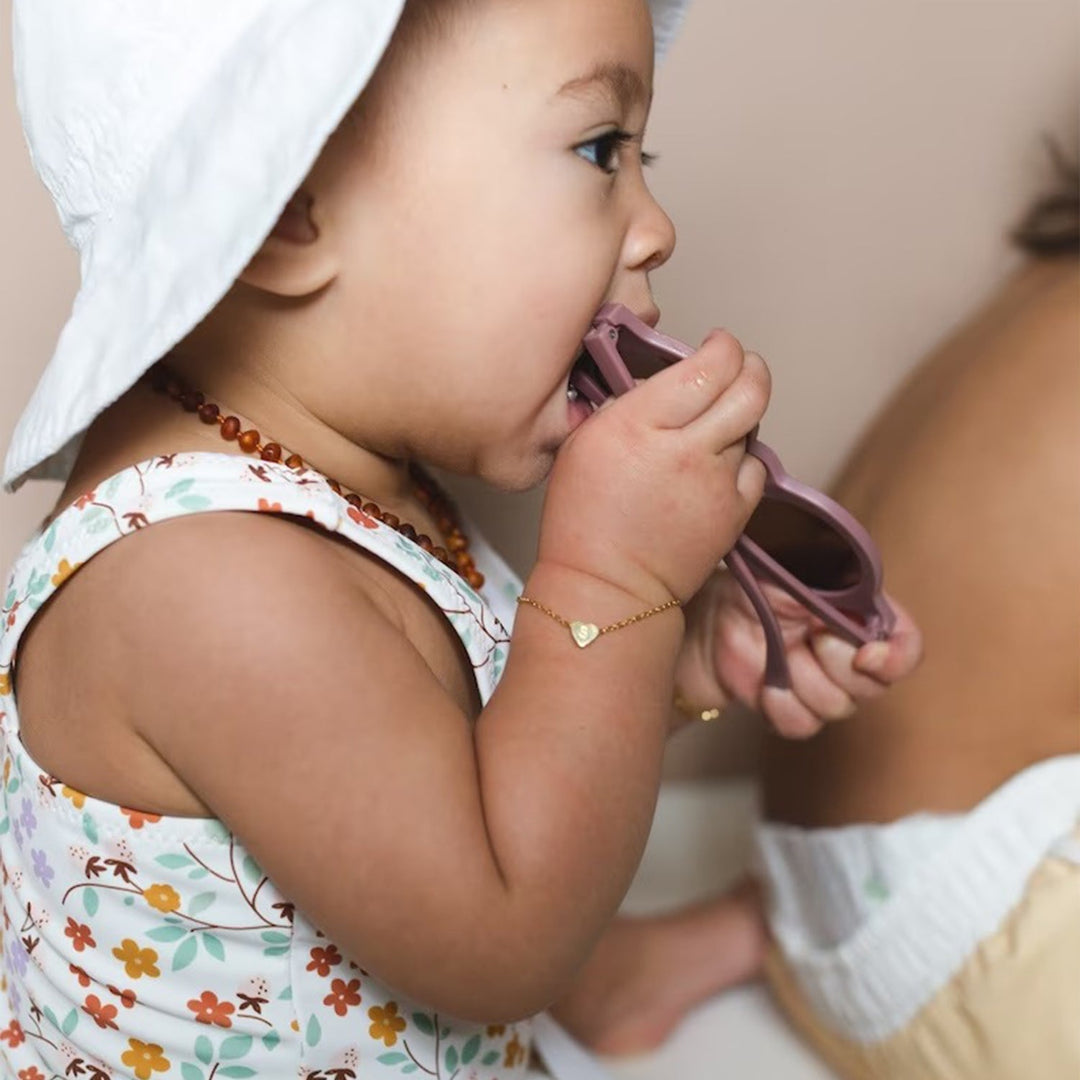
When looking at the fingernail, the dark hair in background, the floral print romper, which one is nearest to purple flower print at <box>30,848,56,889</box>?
the floral print romper

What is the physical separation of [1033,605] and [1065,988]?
0.24 meters

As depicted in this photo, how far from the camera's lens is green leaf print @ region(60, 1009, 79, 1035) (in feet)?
2.39

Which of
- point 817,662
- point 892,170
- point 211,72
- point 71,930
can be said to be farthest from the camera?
point 892,170

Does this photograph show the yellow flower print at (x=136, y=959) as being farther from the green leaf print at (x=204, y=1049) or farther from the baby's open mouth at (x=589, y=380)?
the baby's open mouth at (x=589, y=380)

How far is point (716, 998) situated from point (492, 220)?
64cm

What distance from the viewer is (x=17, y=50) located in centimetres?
66

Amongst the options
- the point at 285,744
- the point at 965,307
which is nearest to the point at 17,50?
the point at 285,744

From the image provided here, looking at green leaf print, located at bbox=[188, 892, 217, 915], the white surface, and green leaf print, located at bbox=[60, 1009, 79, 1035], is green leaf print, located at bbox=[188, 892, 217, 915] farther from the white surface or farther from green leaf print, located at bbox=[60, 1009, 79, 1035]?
the white surface

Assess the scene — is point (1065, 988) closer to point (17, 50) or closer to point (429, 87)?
point (429, 87)

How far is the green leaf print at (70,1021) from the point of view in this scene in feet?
2.39

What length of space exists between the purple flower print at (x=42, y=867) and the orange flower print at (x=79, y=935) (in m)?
0.02

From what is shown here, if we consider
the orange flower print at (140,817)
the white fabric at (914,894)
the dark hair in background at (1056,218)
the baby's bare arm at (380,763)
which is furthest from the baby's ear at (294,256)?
the dark hair in background at (1056,218)

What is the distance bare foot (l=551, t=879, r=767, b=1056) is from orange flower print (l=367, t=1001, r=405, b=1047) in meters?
0.32

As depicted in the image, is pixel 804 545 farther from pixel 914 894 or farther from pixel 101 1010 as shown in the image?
pixel 101 1010
